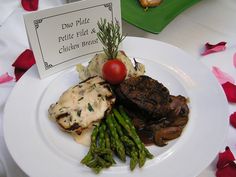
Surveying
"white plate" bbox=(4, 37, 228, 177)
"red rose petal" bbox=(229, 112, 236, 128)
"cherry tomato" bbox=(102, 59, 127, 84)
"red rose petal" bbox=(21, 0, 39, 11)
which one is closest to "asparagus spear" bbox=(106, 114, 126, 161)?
"white plate" bbox=(4, 37, 228, 177)

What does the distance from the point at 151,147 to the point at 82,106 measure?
31 centimetres

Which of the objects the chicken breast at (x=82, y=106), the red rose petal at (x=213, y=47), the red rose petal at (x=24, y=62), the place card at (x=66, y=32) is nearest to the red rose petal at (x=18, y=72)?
the red rose petal at (x=24, y=62)

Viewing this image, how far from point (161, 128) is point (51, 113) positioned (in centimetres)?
44

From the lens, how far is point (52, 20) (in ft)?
4.76

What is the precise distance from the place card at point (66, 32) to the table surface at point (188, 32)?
259mm

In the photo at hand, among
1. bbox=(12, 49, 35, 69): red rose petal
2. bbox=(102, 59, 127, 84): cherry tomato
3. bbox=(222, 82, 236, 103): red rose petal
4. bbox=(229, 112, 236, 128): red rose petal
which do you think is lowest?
bbox=(229, 112, 236, 128): red rose petal

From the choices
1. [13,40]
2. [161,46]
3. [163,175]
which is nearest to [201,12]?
[161,46]

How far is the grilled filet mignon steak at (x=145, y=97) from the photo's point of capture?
1.33 meters

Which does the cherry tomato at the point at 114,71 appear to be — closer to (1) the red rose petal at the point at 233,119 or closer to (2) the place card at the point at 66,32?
(2) the place card at the point at 66,32

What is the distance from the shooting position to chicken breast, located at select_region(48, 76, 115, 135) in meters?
1.30

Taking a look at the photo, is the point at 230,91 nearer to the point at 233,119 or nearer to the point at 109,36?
the point at 233,119

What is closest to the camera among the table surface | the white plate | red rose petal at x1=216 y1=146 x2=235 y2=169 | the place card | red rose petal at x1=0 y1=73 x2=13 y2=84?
the white plate

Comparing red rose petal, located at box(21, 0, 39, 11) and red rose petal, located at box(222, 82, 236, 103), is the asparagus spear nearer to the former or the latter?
red rose petal, located at box(222, 82, 236, 103)

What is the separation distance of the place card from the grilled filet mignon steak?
33 centimetres
